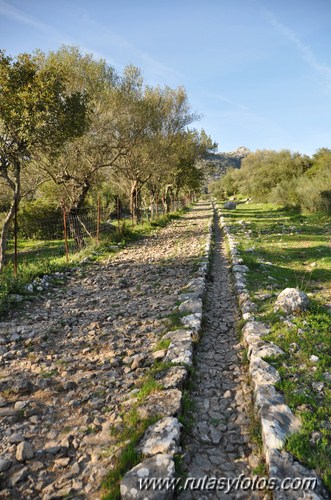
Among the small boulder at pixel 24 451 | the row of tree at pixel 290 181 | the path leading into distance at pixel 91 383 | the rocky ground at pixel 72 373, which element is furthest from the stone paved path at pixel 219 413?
the row of tree at pixel 290 181

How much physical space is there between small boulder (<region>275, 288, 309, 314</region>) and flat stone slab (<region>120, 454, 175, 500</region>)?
4494 millimetres

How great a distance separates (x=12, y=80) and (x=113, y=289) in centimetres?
869

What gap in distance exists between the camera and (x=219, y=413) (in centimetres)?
409

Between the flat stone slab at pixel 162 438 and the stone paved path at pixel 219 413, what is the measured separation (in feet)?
0.64

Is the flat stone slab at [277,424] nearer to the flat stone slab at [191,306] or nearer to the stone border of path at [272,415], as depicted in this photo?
the stone border of path at [272,415]

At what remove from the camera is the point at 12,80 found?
11172 millimetres

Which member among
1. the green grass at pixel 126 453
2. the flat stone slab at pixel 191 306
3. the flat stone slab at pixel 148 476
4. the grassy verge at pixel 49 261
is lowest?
the green grass at pixel 126 453

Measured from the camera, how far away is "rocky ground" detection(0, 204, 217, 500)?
10.6ft

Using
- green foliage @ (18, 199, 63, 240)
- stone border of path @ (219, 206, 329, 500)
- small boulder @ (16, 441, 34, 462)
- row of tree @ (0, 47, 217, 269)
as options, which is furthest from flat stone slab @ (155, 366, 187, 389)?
green foliage @ (18, 199, 63, 240)

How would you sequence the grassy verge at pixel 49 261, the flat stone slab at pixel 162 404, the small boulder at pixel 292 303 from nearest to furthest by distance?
the flat stone slab at pixel 162 404 < the small boulder at pixel 292 303 < the grassy verge at pixel 49 261

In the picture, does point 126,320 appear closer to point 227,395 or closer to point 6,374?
point 6,374

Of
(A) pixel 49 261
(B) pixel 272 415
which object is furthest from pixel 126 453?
(A) pixel 49 261

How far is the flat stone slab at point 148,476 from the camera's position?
2.77m

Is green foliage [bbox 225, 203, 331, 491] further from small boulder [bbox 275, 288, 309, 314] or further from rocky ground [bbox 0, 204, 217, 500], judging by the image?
rocky ground [bbox 0, 204, 217, 500]
